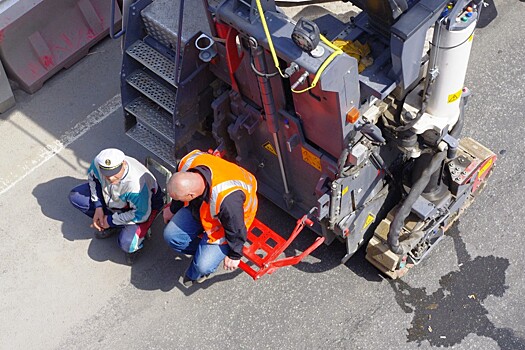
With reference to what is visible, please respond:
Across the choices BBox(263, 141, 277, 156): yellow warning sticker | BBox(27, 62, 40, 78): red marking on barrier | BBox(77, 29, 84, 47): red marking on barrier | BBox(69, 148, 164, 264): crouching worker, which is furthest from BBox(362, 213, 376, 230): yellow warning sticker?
BBox(27, 62, 40, 78): red marking on barrier

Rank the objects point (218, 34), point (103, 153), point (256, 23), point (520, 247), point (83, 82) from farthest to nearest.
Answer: point (83, 82), point (520, 247), point (103, 153), point (218, 34), point (256, 23)

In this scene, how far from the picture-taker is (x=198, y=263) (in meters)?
7.16

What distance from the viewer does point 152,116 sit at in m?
7.79

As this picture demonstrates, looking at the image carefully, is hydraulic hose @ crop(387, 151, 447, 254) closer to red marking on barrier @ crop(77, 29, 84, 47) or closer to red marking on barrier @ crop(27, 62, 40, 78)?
red marking on barrier @ crop(77, 29, 84, 47)

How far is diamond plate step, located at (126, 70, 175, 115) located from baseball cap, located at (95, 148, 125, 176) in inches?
31.1

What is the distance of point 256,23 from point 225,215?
5.36 feet

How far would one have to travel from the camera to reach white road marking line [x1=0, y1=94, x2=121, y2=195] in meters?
8.47

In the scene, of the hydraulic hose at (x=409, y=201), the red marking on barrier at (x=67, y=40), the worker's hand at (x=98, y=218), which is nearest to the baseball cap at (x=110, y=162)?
the worker's hand at (x=98, y=218)

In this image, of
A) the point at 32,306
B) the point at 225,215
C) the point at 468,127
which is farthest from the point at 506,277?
the point at 32,306

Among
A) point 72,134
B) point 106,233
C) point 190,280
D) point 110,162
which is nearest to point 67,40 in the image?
point 72,134

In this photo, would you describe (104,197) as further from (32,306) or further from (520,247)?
(520,247)

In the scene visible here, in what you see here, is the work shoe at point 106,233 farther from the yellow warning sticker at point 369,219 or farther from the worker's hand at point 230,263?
the yellow warning sticker at point 369,219

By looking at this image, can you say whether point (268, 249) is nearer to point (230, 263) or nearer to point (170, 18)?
point (230, 263)

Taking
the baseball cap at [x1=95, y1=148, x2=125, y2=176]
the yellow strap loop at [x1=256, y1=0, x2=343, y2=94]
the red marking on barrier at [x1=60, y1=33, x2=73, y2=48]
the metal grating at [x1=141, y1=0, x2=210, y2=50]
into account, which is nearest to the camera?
the yellow strap loop at [x1=256, y1=0, x2=343, y2=94]
